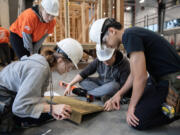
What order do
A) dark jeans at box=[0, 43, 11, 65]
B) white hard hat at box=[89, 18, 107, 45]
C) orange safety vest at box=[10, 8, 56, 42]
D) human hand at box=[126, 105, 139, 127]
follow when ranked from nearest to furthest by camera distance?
human hand at box=[126, 105, 139, 127], white hard hat at box=[89, 18, 107, 45], orange safety vest at box=[10, 8, 56, 42], dark jeans at box=[0, 43, 11, 65]

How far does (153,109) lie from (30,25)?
5.96 feet

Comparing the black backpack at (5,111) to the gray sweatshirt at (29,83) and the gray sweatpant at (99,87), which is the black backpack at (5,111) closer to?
the gray sweatshirt at (29,83)

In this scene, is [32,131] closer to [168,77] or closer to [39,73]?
[39,73]

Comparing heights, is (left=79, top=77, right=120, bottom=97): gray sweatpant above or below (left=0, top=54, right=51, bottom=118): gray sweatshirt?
below

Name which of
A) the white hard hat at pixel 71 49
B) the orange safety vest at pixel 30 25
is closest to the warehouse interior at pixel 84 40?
the white hard hat at pixel 71 49

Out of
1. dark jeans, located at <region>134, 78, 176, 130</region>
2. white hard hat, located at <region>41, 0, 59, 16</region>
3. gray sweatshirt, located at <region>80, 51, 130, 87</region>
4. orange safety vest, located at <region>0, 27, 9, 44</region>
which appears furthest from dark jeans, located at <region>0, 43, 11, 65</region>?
dark jeans, located at <region>134, 78, 176, 130</region>

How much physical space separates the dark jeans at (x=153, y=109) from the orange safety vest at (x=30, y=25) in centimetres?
167

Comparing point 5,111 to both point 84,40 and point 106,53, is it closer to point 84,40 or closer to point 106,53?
point 106,53

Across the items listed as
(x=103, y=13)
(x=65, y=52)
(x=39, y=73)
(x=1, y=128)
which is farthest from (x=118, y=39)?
(x=103, y=13)

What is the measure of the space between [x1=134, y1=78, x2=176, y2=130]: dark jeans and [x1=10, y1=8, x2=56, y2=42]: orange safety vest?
5.49 ft

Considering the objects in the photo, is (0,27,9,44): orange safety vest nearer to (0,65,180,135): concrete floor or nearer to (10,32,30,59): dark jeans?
(10,32,30,59): dark jeans

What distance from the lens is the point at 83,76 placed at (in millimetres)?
2332

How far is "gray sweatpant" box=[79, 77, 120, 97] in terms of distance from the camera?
2010mm

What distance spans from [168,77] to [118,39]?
568mm
